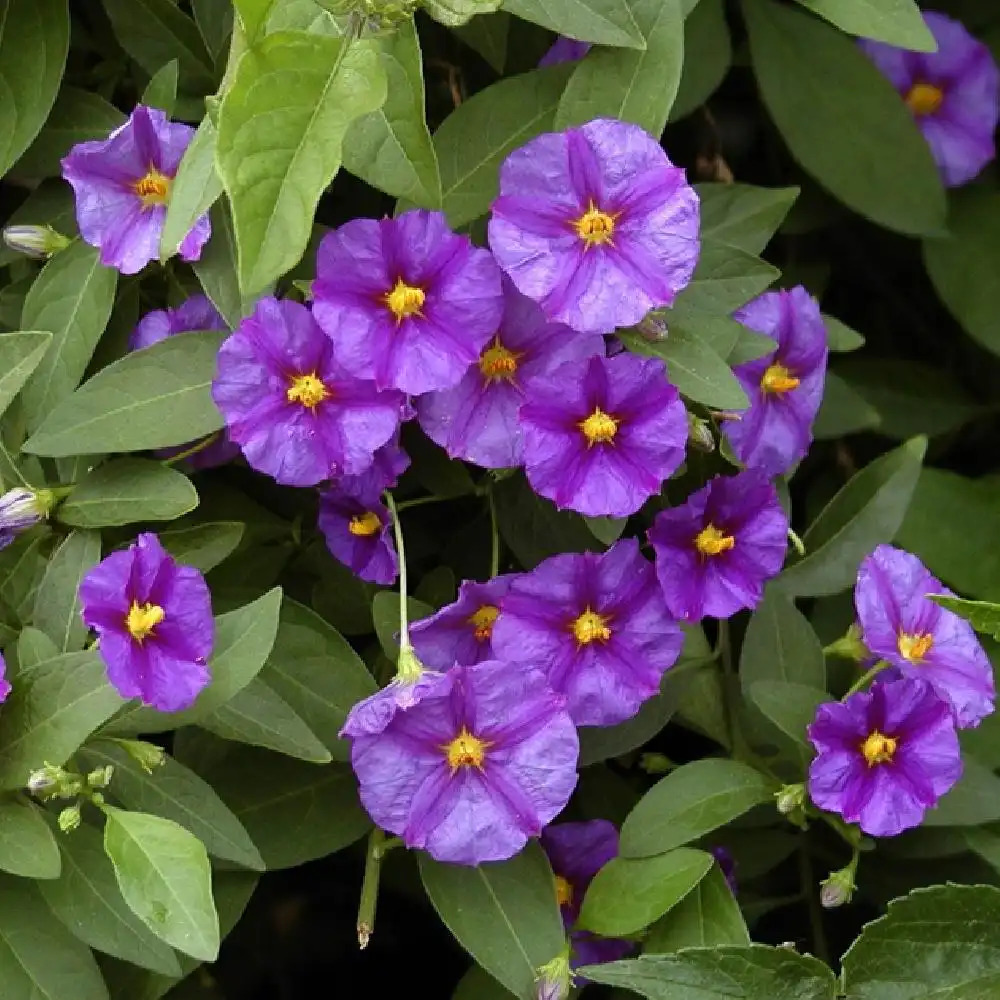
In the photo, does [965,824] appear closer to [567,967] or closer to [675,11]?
[567,967]

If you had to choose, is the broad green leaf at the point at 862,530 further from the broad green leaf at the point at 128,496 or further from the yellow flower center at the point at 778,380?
the broad green leaf at the point at 128,496

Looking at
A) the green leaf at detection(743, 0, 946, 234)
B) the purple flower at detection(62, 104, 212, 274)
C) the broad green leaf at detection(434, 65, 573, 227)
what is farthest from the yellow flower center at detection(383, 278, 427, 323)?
the green leaf at detection(743, 0, 946, 234)

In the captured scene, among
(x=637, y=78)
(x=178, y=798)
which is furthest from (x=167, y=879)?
(x=637, y=78)

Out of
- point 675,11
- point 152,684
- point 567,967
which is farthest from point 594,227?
point 567,967

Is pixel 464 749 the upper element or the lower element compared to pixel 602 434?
lower

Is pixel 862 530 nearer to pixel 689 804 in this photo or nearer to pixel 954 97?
pixel 689 804

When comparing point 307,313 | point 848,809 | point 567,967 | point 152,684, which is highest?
point 307,313

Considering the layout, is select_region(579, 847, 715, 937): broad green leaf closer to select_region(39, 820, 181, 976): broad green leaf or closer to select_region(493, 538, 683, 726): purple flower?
select_region(493, 538, 683, 726): purple flower
